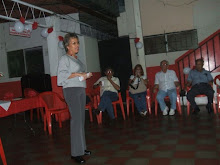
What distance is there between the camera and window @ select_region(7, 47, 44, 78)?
26.9 feet

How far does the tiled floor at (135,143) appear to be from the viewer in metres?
2.49

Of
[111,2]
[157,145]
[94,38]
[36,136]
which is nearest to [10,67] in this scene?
[94,38]

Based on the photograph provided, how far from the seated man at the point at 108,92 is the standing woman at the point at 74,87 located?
2.02 m

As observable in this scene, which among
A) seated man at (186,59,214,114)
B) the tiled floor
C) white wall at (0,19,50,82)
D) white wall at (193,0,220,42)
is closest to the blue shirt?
seated man at (186,59,214,114)

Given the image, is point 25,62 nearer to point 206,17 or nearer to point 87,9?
point 87,9

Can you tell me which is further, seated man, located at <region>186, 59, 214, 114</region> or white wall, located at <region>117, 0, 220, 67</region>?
white wall, located at <region>117, 0, 220, 67</region>

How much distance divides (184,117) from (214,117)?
19.8 inches

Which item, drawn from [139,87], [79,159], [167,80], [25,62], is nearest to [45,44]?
[25,62]

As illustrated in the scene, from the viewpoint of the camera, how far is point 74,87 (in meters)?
2.44

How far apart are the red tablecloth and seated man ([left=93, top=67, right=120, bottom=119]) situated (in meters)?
1.13

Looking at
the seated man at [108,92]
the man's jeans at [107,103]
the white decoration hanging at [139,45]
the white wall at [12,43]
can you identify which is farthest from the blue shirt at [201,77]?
the white wall at [12,43]

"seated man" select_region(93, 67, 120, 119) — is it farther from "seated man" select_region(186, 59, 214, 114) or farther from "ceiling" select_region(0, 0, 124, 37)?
"ceiling" select_region(0, 0, 124, 37)

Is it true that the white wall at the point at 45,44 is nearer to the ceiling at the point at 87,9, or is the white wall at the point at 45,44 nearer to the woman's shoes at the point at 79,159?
the ceiling at the point at 87,9

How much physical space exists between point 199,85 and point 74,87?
2.99m
